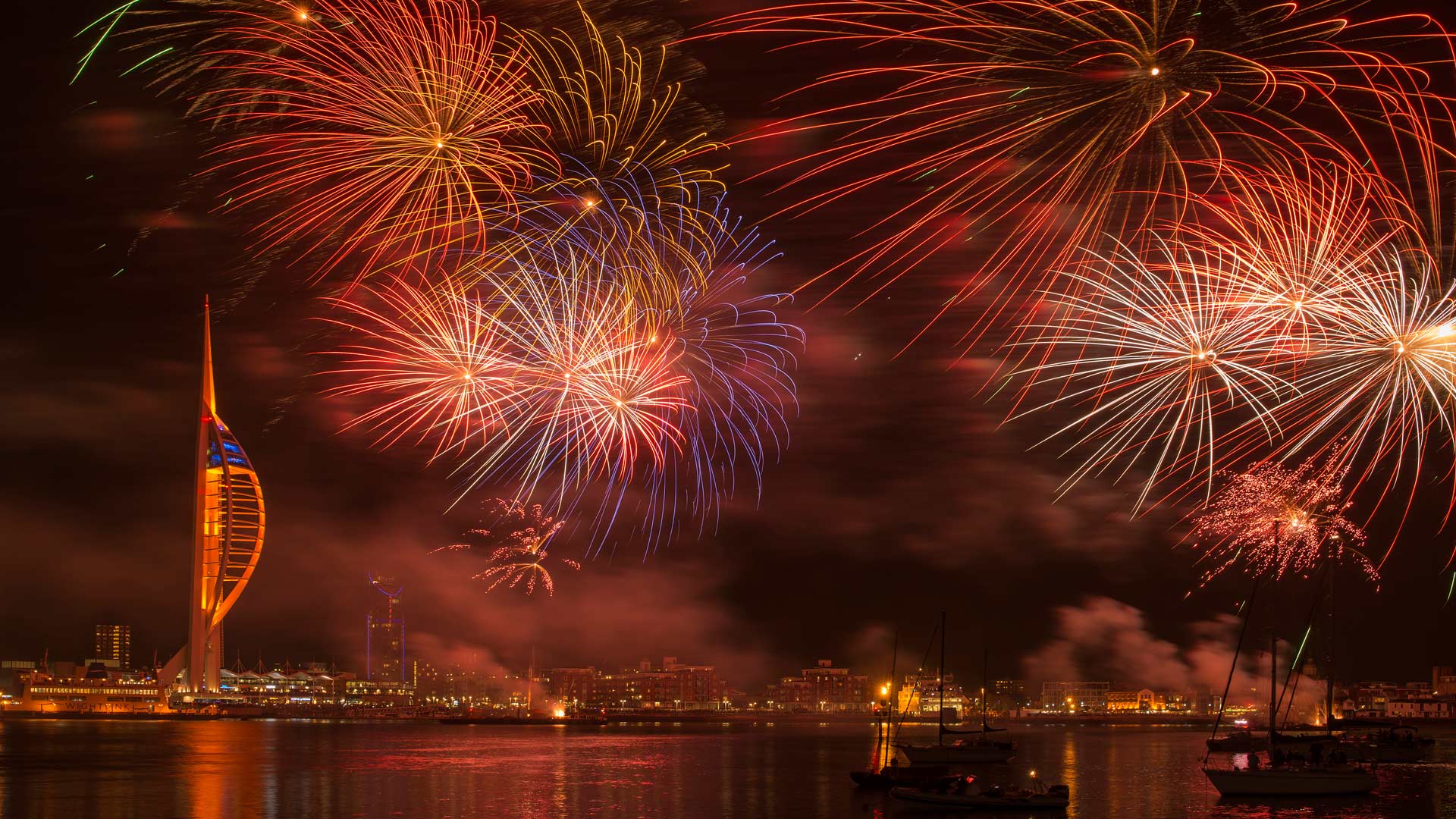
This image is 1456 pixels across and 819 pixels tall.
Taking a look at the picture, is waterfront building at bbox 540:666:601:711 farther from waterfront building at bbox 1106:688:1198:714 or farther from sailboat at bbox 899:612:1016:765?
sailboat at bbox 899:612:1016:765

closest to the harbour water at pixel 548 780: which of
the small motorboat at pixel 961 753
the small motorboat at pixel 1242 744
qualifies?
the small motorboat at pixel 961 753

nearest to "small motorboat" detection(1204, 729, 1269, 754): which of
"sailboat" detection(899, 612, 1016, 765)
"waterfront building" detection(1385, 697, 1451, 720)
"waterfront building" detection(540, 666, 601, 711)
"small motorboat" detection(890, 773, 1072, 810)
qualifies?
"sailboat" detection(899, 612, 1016, 765)

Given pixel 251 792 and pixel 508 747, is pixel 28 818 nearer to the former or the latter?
pixel 251 792

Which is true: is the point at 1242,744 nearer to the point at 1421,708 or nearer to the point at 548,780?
the point at 548,780

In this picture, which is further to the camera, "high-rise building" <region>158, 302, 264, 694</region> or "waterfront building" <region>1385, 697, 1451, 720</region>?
"waterfront building" <region>1385, 697, 1451, 720</region>

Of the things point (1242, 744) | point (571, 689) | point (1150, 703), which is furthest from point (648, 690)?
point (1242, 744)

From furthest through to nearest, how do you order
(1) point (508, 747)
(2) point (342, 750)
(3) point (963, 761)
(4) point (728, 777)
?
(1) point (508, 747) < (2) point (342, 750) < (3) point (963, 761) < (4) point (728, 777)

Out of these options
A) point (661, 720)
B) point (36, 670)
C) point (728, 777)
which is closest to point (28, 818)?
point (728, 777)
